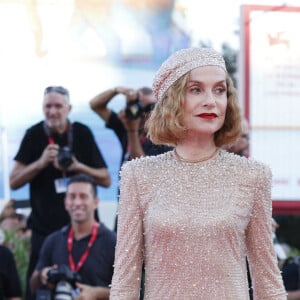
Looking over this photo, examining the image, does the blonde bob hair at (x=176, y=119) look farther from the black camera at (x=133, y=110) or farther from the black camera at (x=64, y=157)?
the black camera at (x=133, y=110)

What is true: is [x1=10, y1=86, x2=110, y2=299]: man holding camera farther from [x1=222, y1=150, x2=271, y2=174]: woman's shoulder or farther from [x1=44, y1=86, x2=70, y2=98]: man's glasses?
[x1=222, y1=150, x2=271, y2=174]: woman's shoulder

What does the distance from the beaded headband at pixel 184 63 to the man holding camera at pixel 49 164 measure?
12.3 ft

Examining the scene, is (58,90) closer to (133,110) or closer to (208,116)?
(133,110)

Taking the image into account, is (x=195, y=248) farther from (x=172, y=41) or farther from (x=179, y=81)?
(x=172, y=41)

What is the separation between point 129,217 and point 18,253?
13.8ft

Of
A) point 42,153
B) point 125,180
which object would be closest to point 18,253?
point 42,153

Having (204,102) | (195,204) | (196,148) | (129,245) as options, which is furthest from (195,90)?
(129,245)

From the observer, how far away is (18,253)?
6.65 m

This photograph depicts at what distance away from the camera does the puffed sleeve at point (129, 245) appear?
259 cm

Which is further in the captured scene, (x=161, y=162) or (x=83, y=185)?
(x=83, y=185)

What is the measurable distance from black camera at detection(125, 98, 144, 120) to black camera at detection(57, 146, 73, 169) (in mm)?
557

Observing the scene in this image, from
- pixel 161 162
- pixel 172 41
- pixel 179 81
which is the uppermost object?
pixel 172 41

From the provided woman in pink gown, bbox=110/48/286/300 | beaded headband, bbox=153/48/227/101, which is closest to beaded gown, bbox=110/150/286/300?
woman in pink gown, bbox=110/48/286/300

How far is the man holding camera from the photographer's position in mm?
6359
